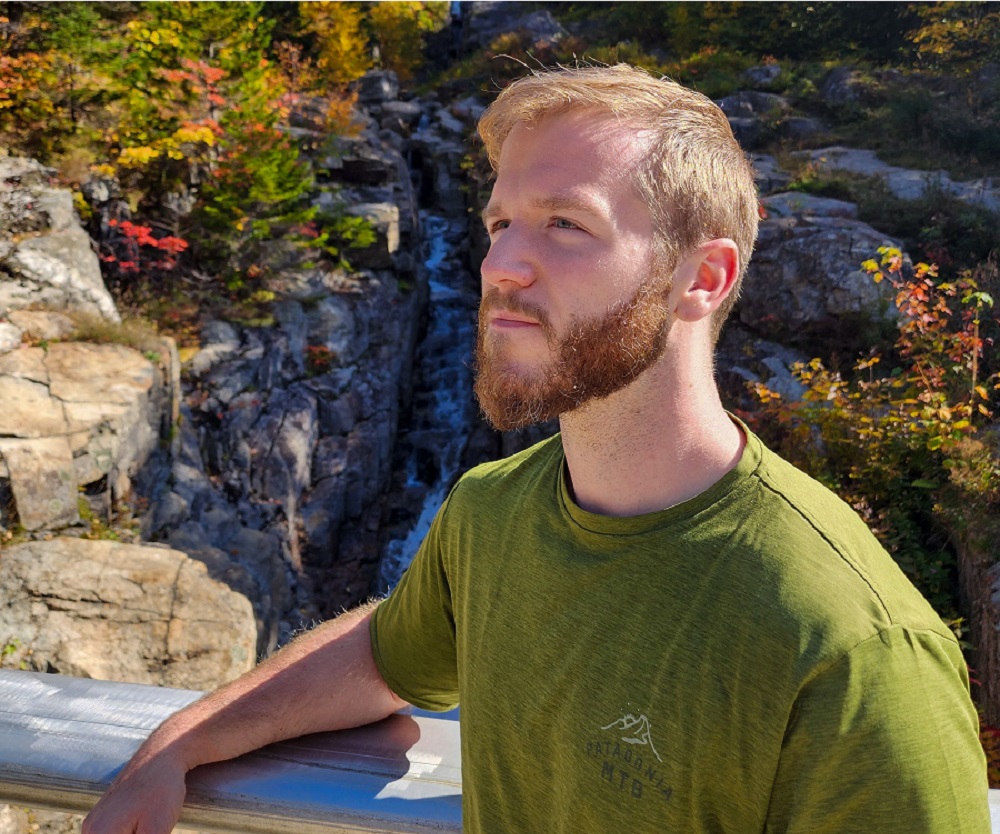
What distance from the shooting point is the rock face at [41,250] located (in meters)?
7.50

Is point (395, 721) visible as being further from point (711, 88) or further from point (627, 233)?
point (711, 88)

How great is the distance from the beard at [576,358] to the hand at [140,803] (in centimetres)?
77

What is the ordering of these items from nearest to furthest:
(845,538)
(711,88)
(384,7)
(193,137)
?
Result: (845,538) < (193,137) < (711,88) < (384,7)

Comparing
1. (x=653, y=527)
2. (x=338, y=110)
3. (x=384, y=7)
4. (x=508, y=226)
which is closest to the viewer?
(x=653, y=527)

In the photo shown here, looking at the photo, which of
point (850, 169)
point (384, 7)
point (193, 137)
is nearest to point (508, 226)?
point (193, 137)

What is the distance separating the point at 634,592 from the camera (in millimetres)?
1189

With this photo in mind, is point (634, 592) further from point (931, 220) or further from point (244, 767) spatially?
point (931, 220)

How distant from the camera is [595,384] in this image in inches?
50.8

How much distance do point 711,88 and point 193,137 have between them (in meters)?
9.66

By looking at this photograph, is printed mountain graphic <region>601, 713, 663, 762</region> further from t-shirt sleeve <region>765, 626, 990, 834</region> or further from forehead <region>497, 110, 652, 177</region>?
forehead <region>497, 110, 652, 177</region>

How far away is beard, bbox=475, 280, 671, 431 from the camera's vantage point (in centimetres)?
127


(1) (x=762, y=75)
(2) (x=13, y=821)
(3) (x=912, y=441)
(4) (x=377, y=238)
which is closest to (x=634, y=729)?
(2) (x=13, y=821)

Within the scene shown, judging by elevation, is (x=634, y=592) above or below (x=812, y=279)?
above

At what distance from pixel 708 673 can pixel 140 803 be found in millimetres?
892
